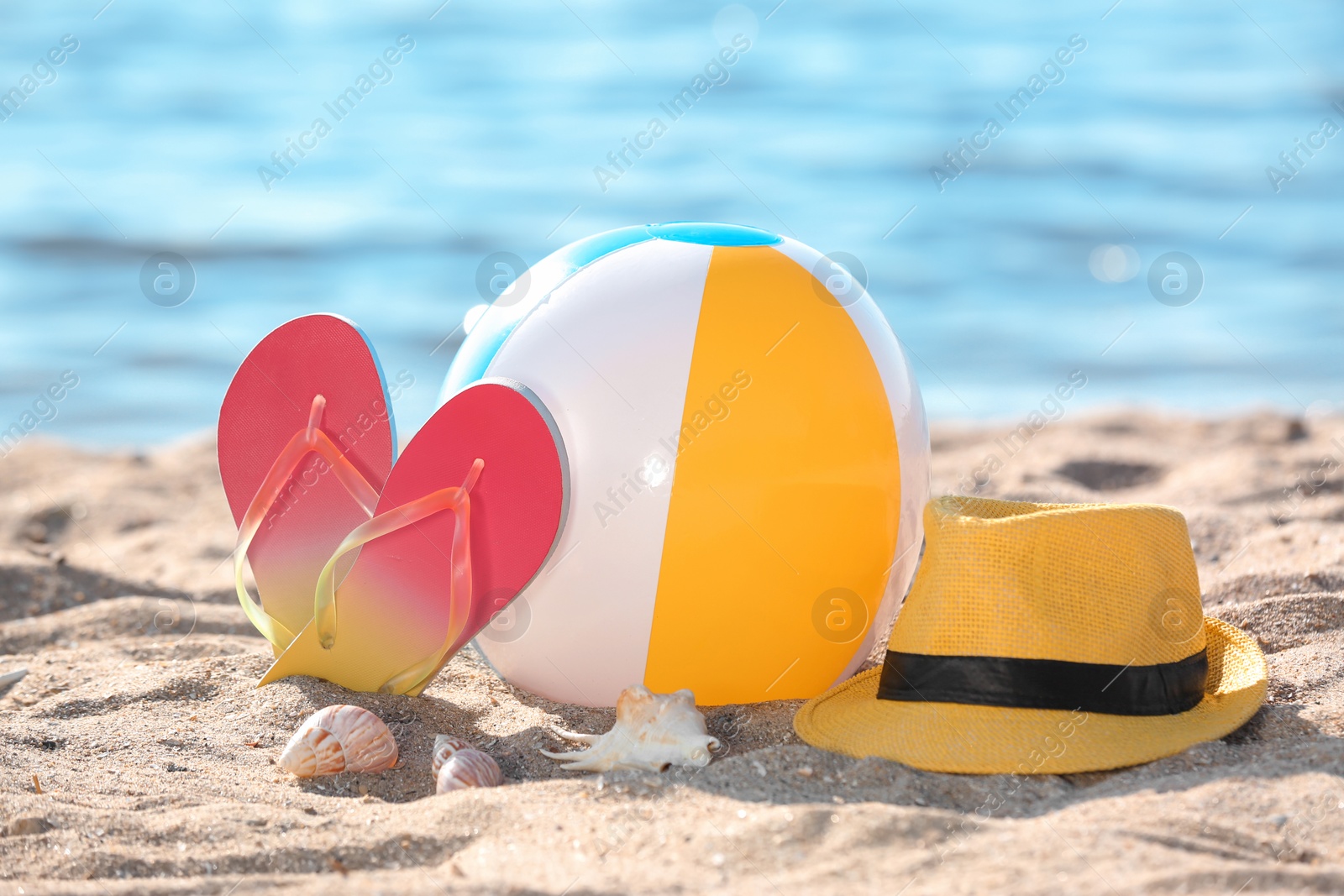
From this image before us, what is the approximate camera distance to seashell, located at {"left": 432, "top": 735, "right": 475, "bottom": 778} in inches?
103

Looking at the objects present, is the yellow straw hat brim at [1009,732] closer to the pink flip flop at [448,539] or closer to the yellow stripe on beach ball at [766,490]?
the yellow stripe on beach ball at [766,490]

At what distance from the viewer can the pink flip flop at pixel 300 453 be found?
307cm

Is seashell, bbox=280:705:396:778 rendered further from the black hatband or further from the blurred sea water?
the blurred sea water

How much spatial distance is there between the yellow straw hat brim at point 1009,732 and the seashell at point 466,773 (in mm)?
677

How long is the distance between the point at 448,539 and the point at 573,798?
71 centimetres

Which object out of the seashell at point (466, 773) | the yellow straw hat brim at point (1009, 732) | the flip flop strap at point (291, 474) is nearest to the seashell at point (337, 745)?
the seashell at point (466, 773)

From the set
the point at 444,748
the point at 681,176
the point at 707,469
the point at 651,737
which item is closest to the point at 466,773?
the point at 444,748

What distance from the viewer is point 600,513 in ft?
8.82

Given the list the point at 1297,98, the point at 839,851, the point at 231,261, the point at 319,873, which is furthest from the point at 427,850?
the point at 1297,98

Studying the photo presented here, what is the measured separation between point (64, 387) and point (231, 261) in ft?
7.93

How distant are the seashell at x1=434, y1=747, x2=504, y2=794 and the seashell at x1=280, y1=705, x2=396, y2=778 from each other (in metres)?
0.20

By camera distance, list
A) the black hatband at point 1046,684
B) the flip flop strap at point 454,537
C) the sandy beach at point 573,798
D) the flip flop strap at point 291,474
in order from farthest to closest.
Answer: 1. the flip flop strap at point 291,474
2. the flip flop strap at point 454,537
3. the black hatband at point 1046,684
4. the sandy beach at point 573,798

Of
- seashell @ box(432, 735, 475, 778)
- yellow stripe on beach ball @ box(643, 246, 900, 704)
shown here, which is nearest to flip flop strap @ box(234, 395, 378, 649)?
seashell @ box(432, 735, 475, 778)

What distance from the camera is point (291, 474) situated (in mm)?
3104
